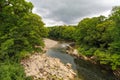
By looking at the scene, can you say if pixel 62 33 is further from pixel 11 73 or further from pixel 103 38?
pixel 11 73

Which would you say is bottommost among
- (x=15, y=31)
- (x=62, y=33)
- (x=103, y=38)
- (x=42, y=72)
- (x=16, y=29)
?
(x=42, y=72)

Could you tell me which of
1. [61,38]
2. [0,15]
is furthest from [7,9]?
[61,38]

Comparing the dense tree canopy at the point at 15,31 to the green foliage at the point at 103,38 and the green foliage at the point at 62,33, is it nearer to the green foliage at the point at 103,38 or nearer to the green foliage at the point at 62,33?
the green foliage at the point at 103,38

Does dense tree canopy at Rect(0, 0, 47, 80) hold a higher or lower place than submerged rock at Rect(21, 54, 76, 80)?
higher

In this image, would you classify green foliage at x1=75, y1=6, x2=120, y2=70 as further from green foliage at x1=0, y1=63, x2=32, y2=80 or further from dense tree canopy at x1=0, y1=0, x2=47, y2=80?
green foliage at x1=0, y1=63, x2=32, y2=80

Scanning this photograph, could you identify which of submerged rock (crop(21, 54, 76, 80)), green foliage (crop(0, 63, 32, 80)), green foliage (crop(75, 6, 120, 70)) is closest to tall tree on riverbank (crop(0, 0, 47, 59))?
submerged rock (crop(21, 54, 76, 80))

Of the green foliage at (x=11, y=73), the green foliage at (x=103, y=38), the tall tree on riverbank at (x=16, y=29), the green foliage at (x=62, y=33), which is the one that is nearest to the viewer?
the green foliage at (x=11, y=73)

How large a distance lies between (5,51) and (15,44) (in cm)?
182

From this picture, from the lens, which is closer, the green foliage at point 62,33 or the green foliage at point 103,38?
the green foliage at point 103,38

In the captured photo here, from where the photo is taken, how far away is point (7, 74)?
1750 cm

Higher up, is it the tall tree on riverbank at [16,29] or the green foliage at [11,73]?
the tall tree on riverbank at [16,29]

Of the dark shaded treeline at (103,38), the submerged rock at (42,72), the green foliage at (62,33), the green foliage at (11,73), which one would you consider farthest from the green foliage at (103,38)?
the green foliage at (62,33)

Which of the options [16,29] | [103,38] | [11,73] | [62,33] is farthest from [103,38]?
[62,33]

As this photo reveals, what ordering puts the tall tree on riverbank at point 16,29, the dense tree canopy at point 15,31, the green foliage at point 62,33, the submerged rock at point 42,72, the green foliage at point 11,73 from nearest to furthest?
the green foliage at point 11,73, the dense tree canopy at point 15,31, the tall tree on riverbank at point 16,29, the submerged rock at point 42,72, the green foliage at point 62,33
